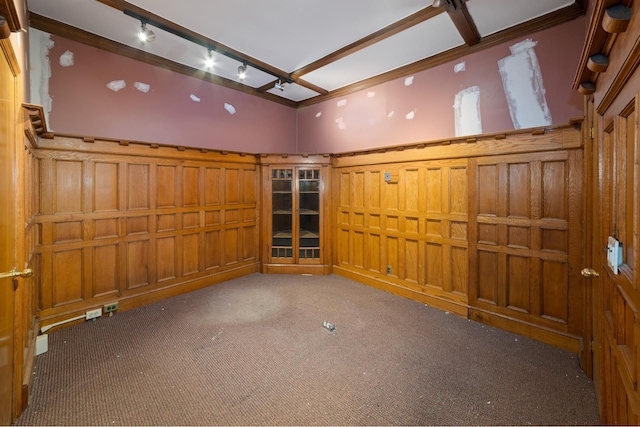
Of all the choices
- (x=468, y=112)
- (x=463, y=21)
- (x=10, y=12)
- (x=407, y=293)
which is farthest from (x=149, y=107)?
(x=407, y=293)

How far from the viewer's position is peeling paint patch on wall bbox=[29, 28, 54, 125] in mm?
2723

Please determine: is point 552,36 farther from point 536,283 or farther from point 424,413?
point 424,413

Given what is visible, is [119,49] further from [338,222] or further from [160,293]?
[338,222]

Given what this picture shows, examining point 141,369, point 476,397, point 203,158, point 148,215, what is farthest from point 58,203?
point 476,397

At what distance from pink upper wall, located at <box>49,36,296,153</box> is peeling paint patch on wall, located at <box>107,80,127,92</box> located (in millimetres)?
30

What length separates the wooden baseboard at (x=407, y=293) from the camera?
3.09 m

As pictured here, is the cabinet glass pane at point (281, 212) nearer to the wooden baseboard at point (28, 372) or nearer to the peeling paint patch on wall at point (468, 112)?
the peeling paint patch on wall at point (468, 112)

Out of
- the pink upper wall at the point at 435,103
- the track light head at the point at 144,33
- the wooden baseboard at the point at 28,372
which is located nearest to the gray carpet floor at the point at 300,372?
the wooden baseboard at the point at 28,372

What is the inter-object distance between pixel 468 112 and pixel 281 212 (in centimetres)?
287

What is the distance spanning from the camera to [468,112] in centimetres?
319

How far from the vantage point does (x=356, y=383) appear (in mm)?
1993

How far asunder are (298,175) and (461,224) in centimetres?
241

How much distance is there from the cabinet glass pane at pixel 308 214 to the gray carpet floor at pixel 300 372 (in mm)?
1367

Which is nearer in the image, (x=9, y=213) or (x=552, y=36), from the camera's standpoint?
(x=9, y=213)
